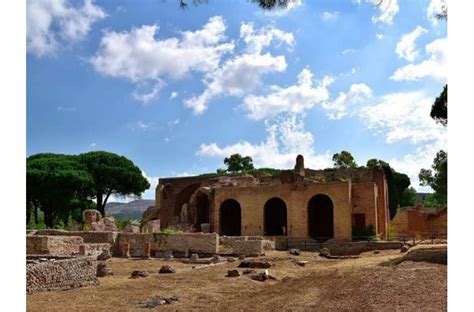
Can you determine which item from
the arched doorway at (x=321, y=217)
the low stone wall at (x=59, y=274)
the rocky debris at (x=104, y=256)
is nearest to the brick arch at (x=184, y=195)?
the arched doorway at (x=321, y=217)

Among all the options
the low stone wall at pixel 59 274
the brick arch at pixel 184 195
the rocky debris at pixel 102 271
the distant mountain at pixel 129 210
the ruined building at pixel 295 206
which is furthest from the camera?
the distant mountain at pixel 129 210

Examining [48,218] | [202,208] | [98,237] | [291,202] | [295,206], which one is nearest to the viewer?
[98,237]

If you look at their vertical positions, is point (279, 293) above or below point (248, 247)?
above

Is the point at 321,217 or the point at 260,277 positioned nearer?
the point at 260,277

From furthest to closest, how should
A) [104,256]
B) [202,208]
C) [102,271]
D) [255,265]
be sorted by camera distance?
[202,208]
[104,256]
[255,265]
[102,271]

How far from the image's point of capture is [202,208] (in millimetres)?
37719

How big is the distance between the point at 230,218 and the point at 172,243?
13.7 metres

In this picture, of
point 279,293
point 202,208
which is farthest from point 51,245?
point 202,208

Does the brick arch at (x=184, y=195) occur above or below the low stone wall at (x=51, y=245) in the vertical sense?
above

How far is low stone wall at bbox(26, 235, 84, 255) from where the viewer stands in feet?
62.4

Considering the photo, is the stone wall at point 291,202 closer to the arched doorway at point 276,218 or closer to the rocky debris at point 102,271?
the arched doorway at point 276,218

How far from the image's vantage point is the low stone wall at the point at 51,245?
Result: 1902 centimetres

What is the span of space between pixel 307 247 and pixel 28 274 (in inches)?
737

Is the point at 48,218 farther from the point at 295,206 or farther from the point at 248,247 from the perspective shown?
the point at 248,247
